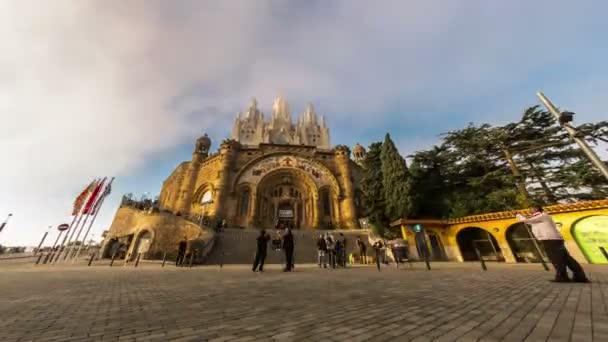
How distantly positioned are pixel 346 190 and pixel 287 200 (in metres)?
6.99

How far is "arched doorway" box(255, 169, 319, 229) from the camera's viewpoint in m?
23.9

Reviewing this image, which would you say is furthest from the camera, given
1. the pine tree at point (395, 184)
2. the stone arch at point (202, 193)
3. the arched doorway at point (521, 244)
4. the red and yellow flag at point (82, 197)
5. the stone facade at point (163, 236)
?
the stone arch at point (202, 193)

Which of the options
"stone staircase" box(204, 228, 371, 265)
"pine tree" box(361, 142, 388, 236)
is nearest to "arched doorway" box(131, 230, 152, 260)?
"stone staircase" box(204, 228, 371, 265)

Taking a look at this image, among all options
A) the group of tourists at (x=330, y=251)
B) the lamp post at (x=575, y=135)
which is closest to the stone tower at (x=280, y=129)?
the group of tourists at (x=330, y=251)

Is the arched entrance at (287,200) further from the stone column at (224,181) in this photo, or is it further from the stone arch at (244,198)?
the stone column at (224,181)

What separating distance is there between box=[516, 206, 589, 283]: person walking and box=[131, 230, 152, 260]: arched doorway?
746 inches

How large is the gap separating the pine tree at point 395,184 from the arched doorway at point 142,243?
55.9 feet

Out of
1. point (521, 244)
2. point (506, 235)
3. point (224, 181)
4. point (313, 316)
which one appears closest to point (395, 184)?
point (506, 235)

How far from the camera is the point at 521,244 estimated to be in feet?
40.6

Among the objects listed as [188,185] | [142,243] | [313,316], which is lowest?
[313,316]

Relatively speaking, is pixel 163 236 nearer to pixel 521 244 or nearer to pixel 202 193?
pixel 202 193

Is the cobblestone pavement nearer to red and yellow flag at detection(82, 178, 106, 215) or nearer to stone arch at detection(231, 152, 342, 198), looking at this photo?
red and yellow flag at detection(82, 178, 106, 215)

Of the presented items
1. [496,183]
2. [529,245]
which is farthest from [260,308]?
[496,183]

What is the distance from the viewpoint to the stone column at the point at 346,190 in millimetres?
22641
